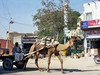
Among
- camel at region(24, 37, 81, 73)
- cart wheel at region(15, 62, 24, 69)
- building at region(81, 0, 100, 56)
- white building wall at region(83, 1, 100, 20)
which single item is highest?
white building wall at region(83, 1, 100, 20)

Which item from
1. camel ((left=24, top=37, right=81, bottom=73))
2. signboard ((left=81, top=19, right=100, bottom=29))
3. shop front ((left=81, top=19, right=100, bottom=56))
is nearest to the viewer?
camel ((left=24, top=37, right=81, bottom=73))

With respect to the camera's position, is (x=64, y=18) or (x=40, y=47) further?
(x=64, y=18)

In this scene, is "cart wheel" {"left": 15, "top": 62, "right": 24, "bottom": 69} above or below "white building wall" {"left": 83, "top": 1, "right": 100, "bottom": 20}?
below

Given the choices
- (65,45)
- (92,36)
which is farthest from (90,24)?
(65,45)

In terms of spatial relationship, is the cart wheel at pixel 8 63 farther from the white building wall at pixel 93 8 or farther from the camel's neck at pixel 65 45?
the white building wall at pixel 93 8

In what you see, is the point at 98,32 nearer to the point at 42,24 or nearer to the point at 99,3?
the point at 99,3

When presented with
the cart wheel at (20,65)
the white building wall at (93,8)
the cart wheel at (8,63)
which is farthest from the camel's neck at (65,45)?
the white building wall at (93,8)

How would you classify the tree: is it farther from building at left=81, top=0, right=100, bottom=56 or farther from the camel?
the camel

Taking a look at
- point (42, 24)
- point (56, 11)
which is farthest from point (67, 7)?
point (42, 24)

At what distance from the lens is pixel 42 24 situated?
60.1m

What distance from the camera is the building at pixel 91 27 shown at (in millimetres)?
49372

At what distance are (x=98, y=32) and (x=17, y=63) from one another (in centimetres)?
2735

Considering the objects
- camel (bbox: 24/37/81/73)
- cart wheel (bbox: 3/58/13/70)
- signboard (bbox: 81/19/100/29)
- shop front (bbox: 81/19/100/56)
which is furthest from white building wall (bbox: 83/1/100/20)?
cart wheel (bbox: 3/58/13/70)

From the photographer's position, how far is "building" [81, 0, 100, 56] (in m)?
49.4
